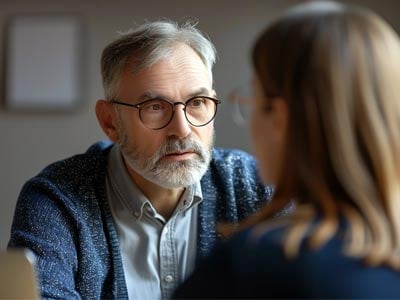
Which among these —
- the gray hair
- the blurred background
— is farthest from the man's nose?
the blurred background

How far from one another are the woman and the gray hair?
0.86 meters

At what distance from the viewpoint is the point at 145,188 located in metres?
1.74

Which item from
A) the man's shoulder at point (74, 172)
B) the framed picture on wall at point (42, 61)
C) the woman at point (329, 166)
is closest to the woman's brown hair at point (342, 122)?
the woman at point (329, 166)

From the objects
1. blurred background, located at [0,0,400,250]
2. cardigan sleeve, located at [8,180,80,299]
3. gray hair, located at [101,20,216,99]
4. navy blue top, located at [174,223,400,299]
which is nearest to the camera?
navy blue top, located at [174,223,400,299]

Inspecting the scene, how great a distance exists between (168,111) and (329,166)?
2.88ft

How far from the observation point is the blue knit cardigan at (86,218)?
5.08 feet

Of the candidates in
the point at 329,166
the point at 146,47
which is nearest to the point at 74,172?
the point at 146,47

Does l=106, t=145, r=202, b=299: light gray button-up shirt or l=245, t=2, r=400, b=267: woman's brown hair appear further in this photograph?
l=106, t=145, r=202, b=299: light gray button-up shirt

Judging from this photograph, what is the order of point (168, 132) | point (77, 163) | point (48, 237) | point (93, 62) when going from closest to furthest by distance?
point (48, 237), point (168, 132), point (77, 163), point (93, 62)

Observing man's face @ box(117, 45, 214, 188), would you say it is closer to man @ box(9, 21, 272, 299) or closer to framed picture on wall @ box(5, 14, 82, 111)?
man @ box(9, 21, 272, 299)

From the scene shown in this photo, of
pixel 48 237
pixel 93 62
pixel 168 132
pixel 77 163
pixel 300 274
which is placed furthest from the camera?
pixel 93 62

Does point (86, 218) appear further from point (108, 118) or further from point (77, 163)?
point (108, 118)

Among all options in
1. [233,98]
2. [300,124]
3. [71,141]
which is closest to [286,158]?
[300,124]

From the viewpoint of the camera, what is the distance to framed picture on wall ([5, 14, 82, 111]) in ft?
9.93
